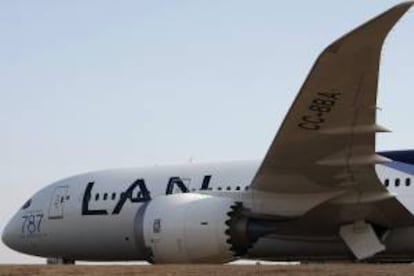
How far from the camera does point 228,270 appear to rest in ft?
28.1

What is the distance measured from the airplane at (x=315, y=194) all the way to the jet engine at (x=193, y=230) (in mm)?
21

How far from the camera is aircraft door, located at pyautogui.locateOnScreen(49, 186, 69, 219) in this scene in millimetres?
25000

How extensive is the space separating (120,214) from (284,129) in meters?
8.90

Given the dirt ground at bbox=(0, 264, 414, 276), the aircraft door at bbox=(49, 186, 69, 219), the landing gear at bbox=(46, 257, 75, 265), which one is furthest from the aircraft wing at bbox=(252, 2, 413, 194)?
the landing gear at bbox=(46, 257, 75, 265)

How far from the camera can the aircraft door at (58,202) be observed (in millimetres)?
25000

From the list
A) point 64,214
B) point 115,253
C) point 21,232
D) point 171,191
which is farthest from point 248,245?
point 21,232

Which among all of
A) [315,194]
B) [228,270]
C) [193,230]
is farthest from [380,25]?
[193,230]

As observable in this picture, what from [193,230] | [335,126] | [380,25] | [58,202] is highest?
[380,25]

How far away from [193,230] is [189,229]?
10cm

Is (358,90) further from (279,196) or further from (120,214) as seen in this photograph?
(120,214)

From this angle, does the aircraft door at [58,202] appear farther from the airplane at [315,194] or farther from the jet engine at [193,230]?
the jet engine at [193,230]

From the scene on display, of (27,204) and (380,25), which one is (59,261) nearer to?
(27,204)

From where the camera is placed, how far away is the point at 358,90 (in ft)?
47.8

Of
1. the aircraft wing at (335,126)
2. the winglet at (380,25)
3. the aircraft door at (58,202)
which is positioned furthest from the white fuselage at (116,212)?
the winglet at (380,25)
